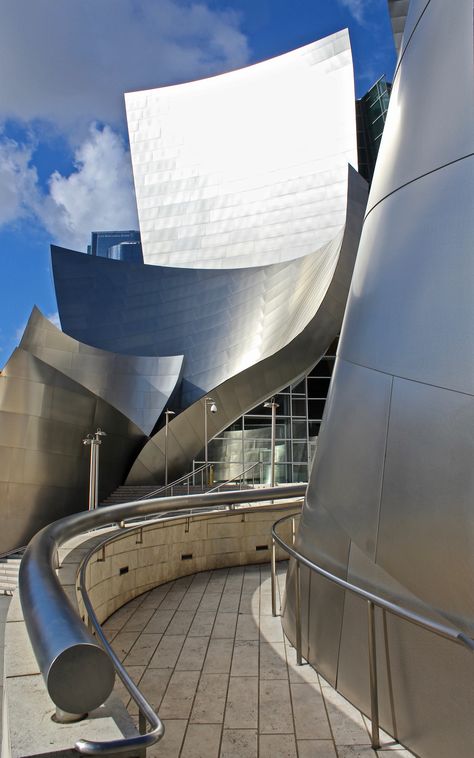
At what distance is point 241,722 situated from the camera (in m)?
3.51

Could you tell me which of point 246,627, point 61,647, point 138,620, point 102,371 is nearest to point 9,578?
point 138,620

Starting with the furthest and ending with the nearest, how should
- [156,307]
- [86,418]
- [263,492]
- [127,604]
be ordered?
1. [156,307]
2. [86,418]
3. [263,492]
4. [127,604]

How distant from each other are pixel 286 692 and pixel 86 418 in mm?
14328

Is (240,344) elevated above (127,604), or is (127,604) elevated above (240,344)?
(240,344)

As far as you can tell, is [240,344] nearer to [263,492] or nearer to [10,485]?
[10,485]

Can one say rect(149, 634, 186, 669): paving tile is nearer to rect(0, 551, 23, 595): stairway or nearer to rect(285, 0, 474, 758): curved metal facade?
rect(285, 0, 474, 758): curved metal facade

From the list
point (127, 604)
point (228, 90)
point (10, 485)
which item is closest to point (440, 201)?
point (127, 604)

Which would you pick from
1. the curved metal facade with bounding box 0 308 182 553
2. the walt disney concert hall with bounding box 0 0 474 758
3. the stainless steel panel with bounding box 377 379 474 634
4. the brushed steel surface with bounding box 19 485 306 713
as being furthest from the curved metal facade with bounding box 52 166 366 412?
the brushed steel surface with bounding box 19 485 306 713

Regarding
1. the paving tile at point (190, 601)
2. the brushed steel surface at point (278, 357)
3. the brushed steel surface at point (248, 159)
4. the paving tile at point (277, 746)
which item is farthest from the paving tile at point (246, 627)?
the brushed steel surface at point (248, 159)

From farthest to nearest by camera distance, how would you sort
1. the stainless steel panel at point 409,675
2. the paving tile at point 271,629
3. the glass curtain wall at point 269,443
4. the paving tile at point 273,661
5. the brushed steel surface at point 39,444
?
the glass curtain wall at point 269,443 < the brushed steel surface at point 39,444 < the paving tile at point 271,629 < the paving tile at point 273,661 < the stainless steel panel at point 409,675

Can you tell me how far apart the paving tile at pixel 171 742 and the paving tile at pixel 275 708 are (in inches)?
18.6

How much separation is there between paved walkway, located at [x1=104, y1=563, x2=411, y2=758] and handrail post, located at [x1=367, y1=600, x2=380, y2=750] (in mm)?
69

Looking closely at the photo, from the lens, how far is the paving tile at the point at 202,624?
5395 mm

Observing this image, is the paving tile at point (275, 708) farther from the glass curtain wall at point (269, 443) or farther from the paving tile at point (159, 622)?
the glass curtain wall at point (269, 443)
